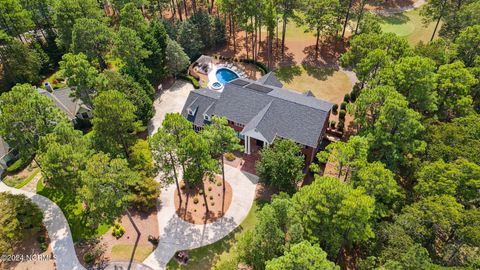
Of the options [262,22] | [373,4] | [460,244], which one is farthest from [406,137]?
[373,4]

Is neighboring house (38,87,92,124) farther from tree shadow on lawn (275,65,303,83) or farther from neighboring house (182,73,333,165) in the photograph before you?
tree shadow on lawn (275,65,303,83)

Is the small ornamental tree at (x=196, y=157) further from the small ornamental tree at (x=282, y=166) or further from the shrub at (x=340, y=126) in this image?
the shrub at (x=340, y=126)

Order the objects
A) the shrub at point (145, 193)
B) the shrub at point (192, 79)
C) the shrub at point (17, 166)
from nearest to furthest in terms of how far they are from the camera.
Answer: the shrub at point (145, 193), the shrub at point (17, 166), the shrub at point (192, 79)

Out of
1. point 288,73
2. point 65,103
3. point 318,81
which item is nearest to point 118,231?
point 65,103

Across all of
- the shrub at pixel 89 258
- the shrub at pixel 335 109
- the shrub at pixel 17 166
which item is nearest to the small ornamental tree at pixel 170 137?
the shrub at pixel 89 258

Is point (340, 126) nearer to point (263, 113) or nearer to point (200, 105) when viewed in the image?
point (263, 113)
